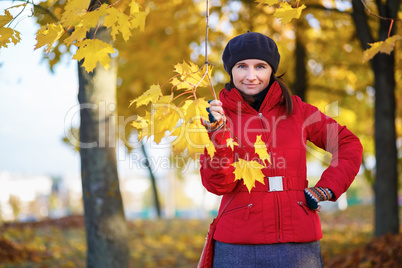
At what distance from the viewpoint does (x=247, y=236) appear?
2064mm

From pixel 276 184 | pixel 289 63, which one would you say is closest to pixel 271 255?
pixel 276 184

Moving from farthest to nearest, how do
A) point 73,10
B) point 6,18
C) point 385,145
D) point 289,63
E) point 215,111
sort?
1. point 289,63
2. point 385,145
3. point 6,18
4. point 73,10
5. point 215,111

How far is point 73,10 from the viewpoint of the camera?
2.15 metres

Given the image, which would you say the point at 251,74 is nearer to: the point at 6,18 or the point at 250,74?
the point at 250,74

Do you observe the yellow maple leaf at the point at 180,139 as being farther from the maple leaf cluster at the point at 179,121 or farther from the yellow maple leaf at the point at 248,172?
the yellow maple leaf at the point at 248,172

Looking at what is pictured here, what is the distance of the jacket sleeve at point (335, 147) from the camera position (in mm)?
2105

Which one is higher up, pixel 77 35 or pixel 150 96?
pixel 77 35

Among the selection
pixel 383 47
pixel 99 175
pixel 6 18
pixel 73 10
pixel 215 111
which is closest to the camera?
pixel 215 111

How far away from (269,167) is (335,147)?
1.21ft

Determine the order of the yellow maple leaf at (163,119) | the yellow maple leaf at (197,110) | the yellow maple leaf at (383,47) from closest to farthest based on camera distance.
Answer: the yellow maple leaf at (197,110) < the yellow maple leaf at (163,119) < the yellow maple leaf at (383,47)

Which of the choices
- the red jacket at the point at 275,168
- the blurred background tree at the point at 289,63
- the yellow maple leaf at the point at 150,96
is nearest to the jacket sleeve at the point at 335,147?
the red jacket at the point at 275,168

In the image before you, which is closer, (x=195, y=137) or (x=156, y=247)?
(x=195, y=137)

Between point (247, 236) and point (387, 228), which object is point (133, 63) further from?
point (247, 236)

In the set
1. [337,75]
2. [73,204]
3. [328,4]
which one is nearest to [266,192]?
[328,4]
